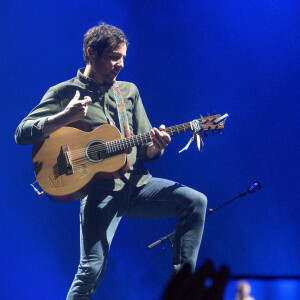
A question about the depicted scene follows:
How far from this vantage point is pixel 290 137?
3.35 meters

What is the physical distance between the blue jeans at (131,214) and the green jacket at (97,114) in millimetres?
86

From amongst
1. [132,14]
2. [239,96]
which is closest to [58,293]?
[239,96]

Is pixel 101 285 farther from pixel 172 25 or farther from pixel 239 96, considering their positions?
pixel 172 25

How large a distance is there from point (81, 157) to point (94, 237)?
1.79 ft

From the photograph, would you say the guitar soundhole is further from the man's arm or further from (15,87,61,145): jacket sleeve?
(15,87,61,145): jacket sleeve

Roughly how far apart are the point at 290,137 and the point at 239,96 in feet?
1.92

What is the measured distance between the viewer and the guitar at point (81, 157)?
252 centimetres

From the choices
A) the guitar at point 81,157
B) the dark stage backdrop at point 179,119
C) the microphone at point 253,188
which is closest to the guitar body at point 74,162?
the guitar at point 81,157

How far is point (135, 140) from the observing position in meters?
2.59

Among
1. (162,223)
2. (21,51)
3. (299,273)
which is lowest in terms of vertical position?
(299,273)

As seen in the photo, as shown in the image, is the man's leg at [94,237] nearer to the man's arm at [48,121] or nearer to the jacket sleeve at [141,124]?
the jacket sleeve at [141,124]

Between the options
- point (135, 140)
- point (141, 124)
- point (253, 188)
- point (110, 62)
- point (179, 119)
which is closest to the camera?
point (135, 140)

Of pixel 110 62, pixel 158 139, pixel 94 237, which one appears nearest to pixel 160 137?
pixel 158 139

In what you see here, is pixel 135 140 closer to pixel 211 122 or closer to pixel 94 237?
pixel 211 122
